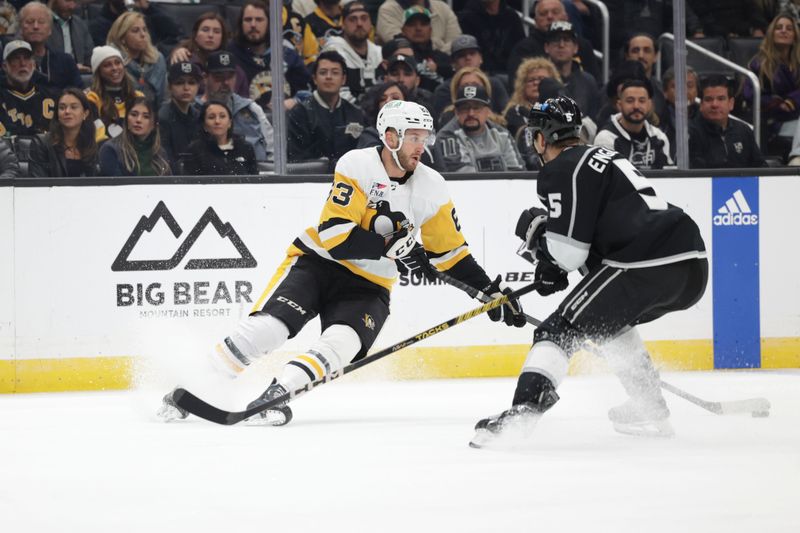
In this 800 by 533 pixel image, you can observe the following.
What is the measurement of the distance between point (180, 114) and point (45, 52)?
819mm

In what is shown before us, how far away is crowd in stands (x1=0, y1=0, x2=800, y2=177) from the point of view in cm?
545

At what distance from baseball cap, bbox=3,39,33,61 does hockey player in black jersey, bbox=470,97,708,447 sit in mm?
3119

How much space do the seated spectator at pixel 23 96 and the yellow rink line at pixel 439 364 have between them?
112 cm

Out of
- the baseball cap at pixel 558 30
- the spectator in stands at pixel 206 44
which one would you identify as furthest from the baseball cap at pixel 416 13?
the spectator in stands at pixel 206 44

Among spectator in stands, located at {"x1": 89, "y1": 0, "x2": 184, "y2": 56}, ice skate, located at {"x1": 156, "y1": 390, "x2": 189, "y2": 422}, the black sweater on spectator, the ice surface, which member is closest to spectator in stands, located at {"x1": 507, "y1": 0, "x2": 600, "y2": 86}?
the black sweater on spectator

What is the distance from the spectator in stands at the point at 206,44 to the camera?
5.91 meters

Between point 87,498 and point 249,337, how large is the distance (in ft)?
4.01

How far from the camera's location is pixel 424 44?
657 centimetres

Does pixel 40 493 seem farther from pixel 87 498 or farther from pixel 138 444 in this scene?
pixel 138 444

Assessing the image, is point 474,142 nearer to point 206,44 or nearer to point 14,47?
point 206,44

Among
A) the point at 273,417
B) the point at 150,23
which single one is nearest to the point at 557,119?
the point at 273,417

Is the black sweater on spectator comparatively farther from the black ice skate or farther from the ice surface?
the black ice skate

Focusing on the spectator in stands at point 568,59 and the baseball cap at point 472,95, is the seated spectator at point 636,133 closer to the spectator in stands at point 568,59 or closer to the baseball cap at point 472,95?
the spectator in stands at point 568,59

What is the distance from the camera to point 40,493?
299cm
